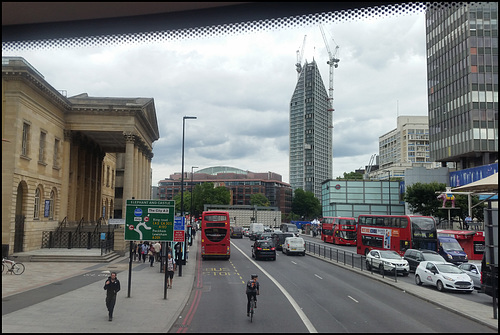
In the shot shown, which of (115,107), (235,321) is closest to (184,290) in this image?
(235,321)

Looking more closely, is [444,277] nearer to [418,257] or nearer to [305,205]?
[418,257]

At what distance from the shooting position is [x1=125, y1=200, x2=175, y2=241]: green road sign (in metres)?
17.0

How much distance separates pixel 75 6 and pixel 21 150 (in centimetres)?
3249

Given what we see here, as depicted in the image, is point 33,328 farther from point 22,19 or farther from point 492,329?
point 492,329

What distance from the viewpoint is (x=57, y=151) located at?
41.8 meters

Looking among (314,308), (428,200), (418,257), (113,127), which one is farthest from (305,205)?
(314,308)

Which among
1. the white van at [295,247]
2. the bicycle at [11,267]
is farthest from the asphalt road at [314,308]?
the white van at [295,247]

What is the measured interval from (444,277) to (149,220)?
50.7 feet

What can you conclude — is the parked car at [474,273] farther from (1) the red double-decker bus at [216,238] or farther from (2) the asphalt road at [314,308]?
(1) the red double-decker bus at [216,238]

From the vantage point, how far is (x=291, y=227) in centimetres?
6341

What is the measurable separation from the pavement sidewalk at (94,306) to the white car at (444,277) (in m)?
13.1

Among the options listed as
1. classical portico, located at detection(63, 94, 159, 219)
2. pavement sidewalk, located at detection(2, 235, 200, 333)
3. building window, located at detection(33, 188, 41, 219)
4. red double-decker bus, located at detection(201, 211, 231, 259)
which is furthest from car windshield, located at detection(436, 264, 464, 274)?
building window, located at detection(33, 188, 41, 219)

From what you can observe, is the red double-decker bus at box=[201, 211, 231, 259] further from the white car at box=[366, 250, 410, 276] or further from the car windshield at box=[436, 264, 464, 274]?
the car windshield at box=[436, 264, 464, 274]

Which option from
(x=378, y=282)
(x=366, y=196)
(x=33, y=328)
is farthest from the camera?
(x=366, y=196)
